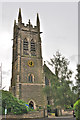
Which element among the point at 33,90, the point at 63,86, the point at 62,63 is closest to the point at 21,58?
the point at 33,90

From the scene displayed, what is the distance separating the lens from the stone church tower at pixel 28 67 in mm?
38750

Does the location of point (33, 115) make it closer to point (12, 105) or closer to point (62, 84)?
point (12, 105)

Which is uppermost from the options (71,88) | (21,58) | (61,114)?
(21,58)

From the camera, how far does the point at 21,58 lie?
137ft

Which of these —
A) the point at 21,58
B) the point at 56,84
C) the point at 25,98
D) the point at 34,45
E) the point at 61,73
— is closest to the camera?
the point at 61,73

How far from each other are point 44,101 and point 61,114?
9805 mm

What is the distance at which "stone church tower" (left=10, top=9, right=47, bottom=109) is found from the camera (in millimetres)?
38750

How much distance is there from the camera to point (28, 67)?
4175 centimetres

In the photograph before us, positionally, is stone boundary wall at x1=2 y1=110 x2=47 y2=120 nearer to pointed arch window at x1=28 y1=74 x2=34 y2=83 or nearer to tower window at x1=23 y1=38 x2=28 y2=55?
pointed arch window at x1=28 y1=74 x2=34 y2=83

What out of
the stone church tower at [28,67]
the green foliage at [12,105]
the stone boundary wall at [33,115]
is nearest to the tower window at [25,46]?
the stone church tower at [28,67]

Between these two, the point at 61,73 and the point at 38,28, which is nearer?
the point at 61,73

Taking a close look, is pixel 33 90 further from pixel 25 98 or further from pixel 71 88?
pixel 71 88

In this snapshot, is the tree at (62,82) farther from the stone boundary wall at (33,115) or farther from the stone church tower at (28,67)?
the stone church tower at (28,67)

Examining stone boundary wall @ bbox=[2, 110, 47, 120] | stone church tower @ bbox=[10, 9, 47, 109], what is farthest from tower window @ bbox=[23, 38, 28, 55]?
stone boundary wall @ bbox=[2, 110, 47, 120]
